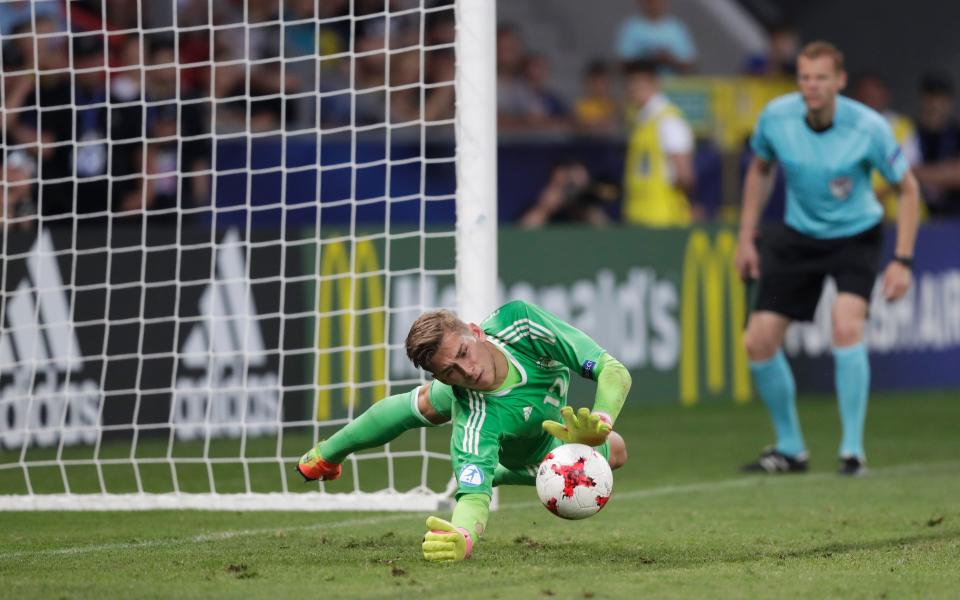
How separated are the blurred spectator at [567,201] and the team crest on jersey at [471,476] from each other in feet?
24.5

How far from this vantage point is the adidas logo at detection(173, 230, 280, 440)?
993 cm

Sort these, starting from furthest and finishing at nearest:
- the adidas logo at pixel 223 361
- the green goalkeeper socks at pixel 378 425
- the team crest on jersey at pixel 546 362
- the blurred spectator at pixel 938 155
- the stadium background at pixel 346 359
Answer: the blurred spectator at pixel 938 155 < the adidas logo at pixel 223 361 < the green goalkeeper socks at pixel 378 425 < the team crest on jersey at pixel 546 362 < the stadium background at pixel 346 359

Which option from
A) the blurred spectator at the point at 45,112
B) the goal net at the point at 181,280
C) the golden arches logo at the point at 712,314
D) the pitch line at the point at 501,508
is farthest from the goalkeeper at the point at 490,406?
the golden arches logo at the point at 712,314

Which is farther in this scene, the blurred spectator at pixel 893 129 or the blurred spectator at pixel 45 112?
the blurred spectator at pixel 893 129

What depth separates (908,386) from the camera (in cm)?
1436

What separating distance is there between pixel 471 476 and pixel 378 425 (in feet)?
2.36

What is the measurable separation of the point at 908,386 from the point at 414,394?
29.7 feet

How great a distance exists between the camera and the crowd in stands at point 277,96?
28.9ft

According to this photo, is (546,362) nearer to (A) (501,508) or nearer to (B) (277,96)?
(A) (501,508)

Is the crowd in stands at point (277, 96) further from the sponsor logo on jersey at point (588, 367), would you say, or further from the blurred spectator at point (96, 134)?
the sponsor logo on jersey at point (588, 367)

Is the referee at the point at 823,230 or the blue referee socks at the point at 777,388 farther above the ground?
the referee at the point at 823,230

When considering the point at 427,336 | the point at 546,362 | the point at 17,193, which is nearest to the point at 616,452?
the point at 546,362

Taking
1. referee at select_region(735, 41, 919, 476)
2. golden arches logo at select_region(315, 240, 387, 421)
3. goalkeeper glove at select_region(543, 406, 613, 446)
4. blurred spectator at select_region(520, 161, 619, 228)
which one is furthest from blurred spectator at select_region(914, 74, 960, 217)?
goalkeeper glove at select_region(543, 406, 613, 446)

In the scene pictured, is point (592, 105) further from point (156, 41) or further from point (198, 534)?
point (198, 534)
